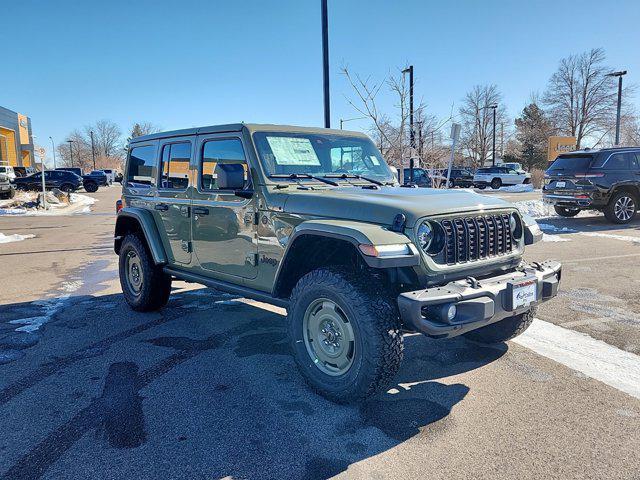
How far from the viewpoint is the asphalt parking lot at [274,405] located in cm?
273

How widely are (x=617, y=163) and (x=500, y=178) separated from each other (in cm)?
2409

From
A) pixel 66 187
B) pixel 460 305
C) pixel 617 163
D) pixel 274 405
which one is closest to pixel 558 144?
pixel 617 163

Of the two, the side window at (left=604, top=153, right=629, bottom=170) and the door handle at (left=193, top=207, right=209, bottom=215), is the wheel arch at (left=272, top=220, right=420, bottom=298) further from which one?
the side window at (left=604, top=153, right=629, bottom=170)

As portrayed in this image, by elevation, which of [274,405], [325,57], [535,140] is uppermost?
[535,140]

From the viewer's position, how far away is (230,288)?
4.42 metres

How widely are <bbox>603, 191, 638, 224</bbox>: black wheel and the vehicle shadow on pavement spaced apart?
9804mm

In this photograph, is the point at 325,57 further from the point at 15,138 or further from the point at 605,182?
the point at 15,138

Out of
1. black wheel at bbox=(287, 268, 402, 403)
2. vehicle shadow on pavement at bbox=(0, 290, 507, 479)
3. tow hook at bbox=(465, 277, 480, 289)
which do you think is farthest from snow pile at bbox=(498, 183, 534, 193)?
black wheel at bbox=(287, 268, 402, 403)

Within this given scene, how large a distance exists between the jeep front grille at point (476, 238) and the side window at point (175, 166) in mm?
2657

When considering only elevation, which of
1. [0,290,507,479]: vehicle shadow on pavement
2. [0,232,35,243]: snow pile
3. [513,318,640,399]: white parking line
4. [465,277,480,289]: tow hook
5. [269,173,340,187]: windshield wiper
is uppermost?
[269,173,340,187]: windshield wiper

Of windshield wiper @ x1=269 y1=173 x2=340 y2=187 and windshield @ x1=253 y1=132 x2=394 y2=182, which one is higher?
windshield @ x1=253 y1=132 x2=394 y2=182

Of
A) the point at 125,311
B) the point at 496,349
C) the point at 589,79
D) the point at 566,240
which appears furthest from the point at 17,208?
the point at 589,79

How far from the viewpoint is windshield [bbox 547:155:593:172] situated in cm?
1260

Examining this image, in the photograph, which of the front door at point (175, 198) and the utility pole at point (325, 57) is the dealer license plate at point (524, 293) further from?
the utility pole at point (325, 57)
